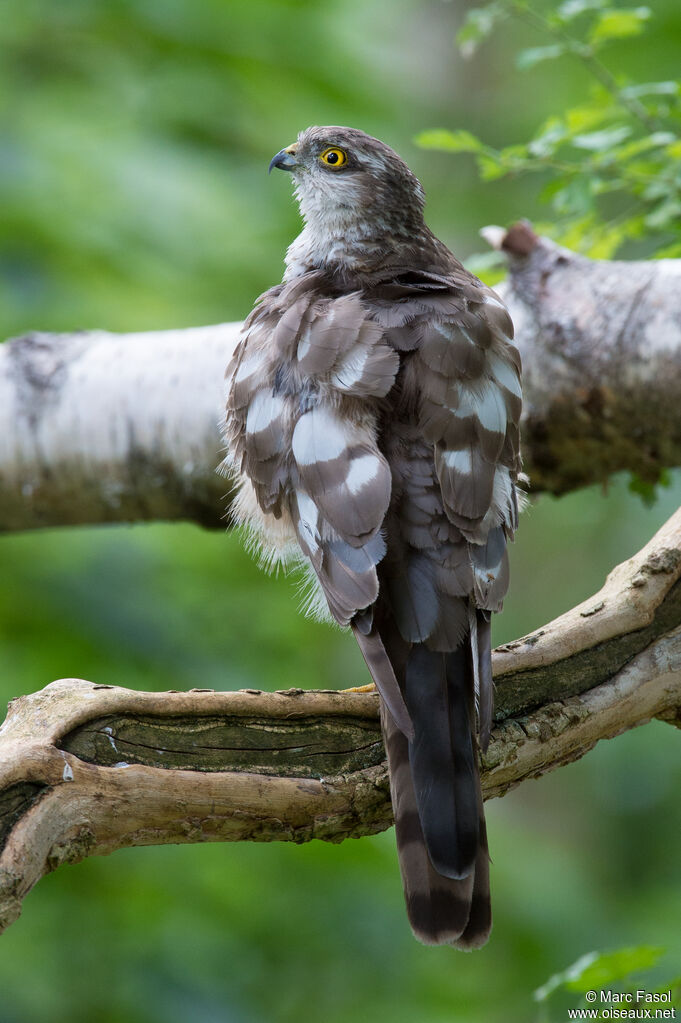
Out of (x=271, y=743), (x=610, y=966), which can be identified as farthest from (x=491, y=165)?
(x=610, y=966)

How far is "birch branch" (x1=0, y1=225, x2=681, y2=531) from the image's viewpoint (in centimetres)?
370

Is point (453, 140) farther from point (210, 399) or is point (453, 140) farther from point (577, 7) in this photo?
point (210, 399)

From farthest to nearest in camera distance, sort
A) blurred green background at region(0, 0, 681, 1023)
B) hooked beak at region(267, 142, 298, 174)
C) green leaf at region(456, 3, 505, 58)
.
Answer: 1. blurred green background at region(0, 0, 681, 1023)
2. hooked beak at region(267, 142, 298, 174)
3. green leaf at region(456, 3, 505, 58)

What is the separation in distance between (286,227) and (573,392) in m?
2.64

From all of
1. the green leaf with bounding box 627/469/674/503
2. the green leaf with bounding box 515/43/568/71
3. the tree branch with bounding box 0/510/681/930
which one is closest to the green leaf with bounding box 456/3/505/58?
the green leaf with bounding box 515/43/568/71

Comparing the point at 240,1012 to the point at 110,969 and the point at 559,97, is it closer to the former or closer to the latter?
the point at 110,969

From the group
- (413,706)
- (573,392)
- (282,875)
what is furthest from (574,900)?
(413,706)

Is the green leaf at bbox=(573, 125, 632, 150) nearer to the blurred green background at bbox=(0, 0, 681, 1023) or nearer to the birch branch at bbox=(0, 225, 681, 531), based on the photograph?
the birch branch at bbox=(0, 225, 681, 531)

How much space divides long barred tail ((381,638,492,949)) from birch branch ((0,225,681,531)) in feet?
5.90

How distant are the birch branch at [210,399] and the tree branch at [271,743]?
1.04 meters

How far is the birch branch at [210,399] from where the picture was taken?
3.70m

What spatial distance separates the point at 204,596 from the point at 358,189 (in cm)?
251

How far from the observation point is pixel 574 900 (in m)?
5.46

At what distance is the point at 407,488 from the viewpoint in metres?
2.59
